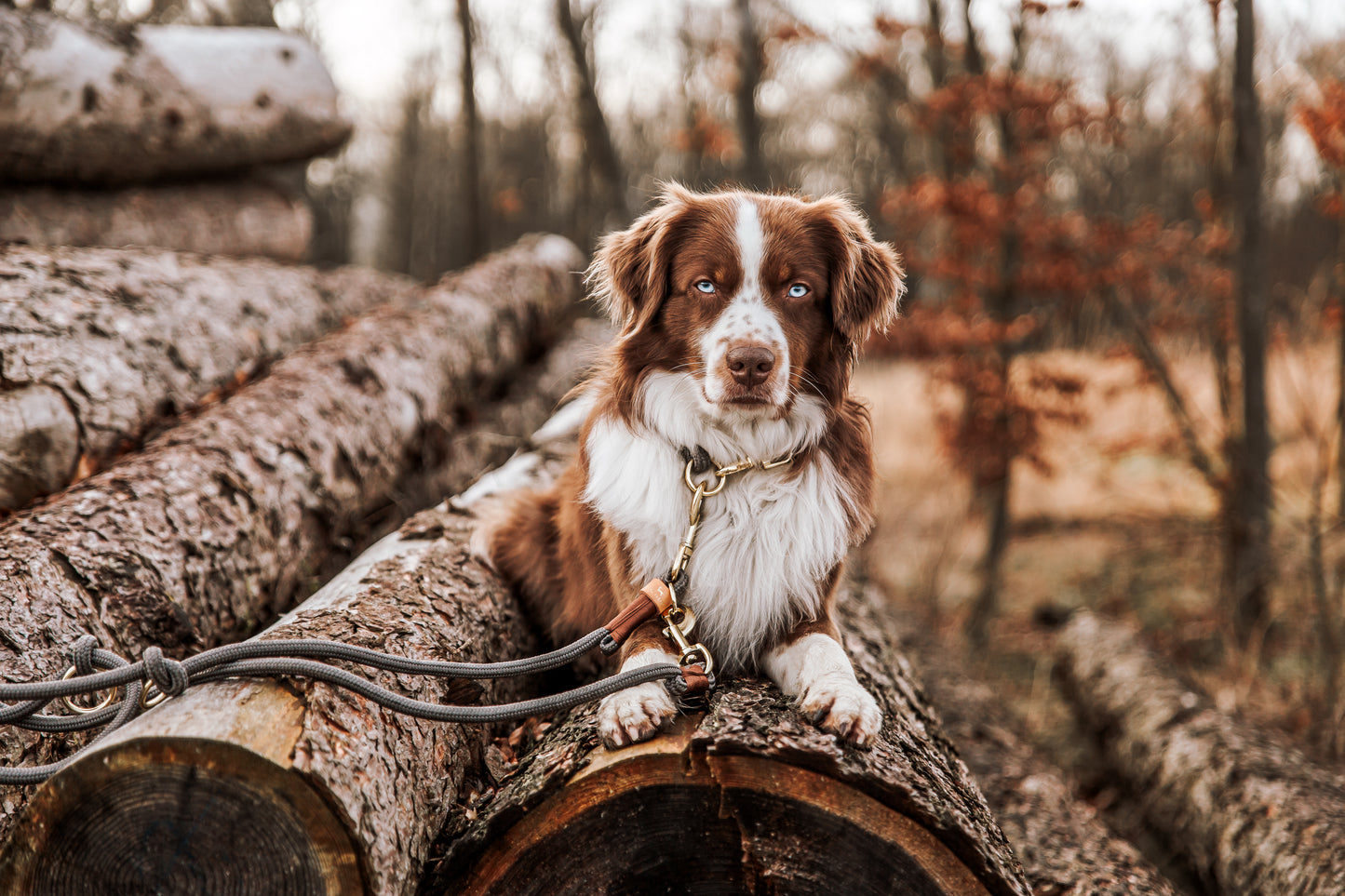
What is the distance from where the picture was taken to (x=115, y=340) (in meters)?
3.61

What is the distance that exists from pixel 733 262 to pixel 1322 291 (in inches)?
252

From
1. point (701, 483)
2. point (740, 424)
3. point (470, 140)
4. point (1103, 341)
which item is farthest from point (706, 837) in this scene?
point (470, 140)

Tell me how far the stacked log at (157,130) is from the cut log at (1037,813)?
5006mm

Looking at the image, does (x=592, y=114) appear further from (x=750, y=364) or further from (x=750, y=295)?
(x=750, y=364)

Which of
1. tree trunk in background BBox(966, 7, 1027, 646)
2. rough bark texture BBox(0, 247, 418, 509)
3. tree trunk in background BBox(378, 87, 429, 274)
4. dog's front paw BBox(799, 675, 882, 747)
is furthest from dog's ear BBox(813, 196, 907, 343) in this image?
tree trunk in background BBox(378, 87, 429, 274)

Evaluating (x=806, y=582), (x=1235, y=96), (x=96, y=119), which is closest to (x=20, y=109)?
(x=96, y=119)

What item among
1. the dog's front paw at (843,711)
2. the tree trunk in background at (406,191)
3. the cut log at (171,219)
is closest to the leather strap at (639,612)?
the dog's front paw at (843,711)

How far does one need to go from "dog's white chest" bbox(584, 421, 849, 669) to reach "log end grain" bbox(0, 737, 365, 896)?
1.20 m

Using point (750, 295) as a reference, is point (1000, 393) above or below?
below

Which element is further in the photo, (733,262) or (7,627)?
(733,262)

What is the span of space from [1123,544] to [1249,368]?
151 inches

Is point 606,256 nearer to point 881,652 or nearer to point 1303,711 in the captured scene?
point 881,652

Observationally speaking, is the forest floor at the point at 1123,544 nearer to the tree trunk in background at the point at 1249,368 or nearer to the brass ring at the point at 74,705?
the tree trunk in background at the point at 1249,368

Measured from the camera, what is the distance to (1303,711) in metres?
5.30
